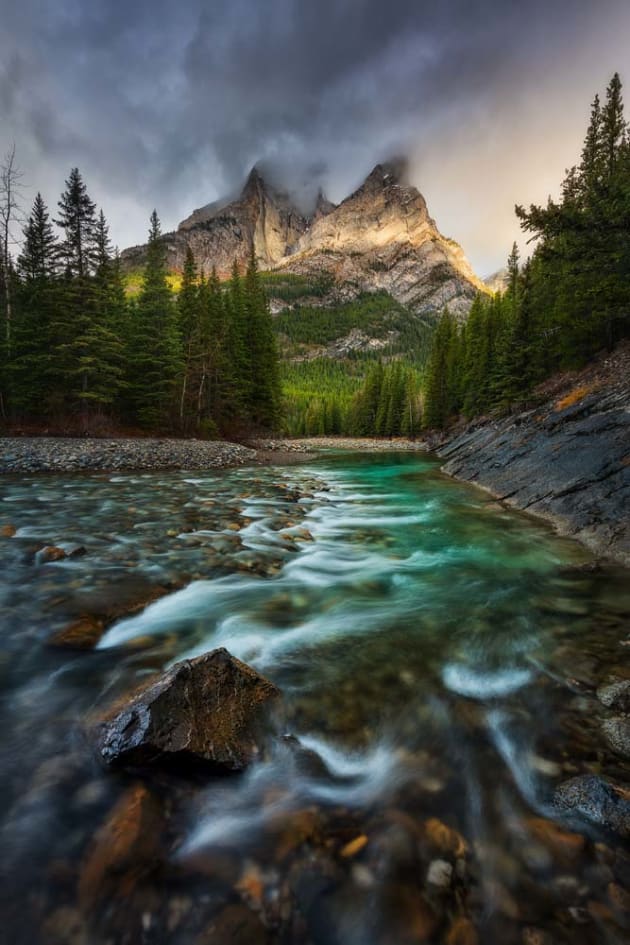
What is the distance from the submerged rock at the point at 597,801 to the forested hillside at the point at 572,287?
41.4 feet

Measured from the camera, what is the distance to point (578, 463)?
9.73 metres

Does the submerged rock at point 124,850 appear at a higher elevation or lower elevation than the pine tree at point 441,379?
lower

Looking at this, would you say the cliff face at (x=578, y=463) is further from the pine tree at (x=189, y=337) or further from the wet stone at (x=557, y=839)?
the pine tree at (x=189, y=337)

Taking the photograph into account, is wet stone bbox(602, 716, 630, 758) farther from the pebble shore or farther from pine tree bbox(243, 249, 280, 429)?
pine tree bbox(243, 249, 280, 429)

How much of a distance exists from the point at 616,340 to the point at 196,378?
26399 millimetres

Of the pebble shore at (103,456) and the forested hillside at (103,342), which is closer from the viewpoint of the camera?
the pebble shore at (103,456)

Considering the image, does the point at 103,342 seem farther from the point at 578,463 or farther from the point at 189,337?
the point at 578,463

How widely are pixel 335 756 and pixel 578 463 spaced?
9319 millimetres

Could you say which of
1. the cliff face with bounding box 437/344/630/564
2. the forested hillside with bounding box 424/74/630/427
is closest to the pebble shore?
the cliff face with bounding box 437/344/630/564

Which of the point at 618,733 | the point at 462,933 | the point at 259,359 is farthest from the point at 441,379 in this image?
the point at 462,933

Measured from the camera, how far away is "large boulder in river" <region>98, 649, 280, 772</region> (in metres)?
2.48

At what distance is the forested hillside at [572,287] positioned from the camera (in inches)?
474

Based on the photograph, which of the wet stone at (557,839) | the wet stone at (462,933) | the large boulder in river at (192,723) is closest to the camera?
the wet stone at (462,933)

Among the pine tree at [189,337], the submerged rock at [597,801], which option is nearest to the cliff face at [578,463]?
the submerged rock at [597,801]
